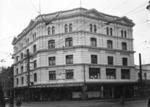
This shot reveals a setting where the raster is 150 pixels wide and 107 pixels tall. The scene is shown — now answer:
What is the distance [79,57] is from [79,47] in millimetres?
1664

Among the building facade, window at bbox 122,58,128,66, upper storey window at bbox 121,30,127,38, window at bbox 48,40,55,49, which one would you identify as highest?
upper storey window at bbox 121,30,127,38

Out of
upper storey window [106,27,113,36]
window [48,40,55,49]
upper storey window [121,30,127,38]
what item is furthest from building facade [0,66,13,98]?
upper storey window [121,30,127,38]

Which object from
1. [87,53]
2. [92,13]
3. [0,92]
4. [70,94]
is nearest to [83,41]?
[87,53]

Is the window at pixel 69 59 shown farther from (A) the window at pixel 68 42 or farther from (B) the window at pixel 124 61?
(B) the window at pixel 124 61

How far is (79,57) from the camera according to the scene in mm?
40781

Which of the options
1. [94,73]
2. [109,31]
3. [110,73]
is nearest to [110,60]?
[110,73]

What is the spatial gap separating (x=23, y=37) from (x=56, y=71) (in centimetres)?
1658

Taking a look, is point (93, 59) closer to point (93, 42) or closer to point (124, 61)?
point (93, 42)

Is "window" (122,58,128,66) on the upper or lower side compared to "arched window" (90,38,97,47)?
lower

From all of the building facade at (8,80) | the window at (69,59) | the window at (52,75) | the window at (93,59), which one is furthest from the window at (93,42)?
the building facade at (8,80)

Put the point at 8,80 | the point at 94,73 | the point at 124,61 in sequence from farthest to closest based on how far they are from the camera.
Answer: the point at 8,80, the point at 124,61, the point at 94,73

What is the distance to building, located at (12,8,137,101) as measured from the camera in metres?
41.2

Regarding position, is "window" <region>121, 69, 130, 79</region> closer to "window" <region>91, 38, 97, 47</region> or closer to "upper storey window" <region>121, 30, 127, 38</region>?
"upper storey window" <region>121, 30, 127, 38</region>

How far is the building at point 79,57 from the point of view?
41.2 metres
